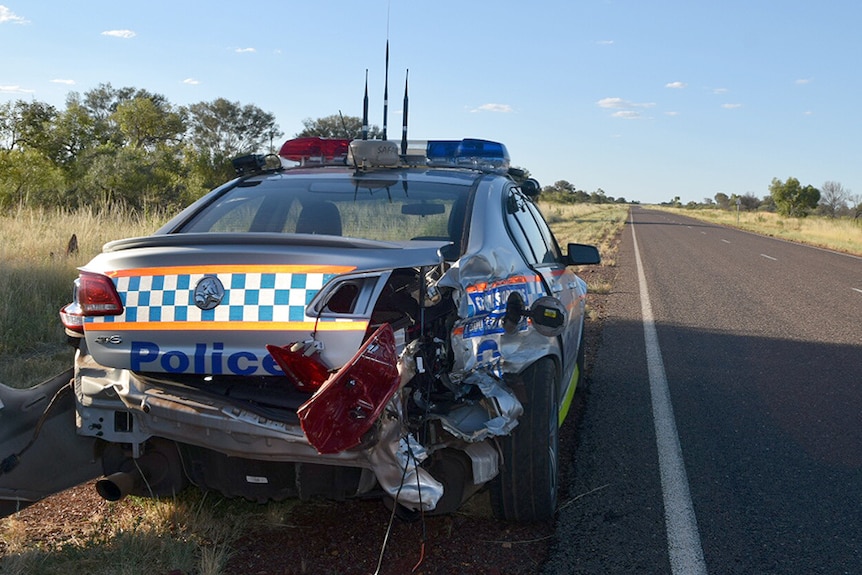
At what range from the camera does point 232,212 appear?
4.21 metres

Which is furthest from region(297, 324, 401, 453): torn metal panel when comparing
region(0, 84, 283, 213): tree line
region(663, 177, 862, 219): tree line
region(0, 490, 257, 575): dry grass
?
region(663, 177, 862, 219): tree line

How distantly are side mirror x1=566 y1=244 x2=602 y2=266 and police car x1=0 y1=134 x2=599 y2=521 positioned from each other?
4.60 feet

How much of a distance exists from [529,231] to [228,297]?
210 cm

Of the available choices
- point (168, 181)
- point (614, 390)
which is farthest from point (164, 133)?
point (614, 390)

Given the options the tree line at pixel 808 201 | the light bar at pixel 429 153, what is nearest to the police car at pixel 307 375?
the light bar at pixel 429 153

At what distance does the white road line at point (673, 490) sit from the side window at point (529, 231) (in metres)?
1.34

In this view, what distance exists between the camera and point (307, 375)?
116 inches

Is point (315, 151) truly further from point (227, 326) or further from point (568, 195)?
point (568, 195)

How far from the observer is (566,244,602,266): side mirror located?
530 centimetres

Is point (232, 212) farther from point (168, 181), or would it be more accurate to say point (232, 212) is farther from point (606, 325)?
point (168, 181)

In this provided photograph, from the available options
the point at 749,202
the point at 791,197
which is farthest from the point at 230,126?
the point at 749,202

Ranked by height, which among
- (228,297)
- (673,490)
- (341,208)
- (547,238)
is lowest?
(673,490)

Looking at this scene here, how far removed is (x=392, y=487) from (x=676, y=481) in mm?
2145

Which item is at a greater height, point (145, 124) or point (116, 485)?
point (145, 124)
